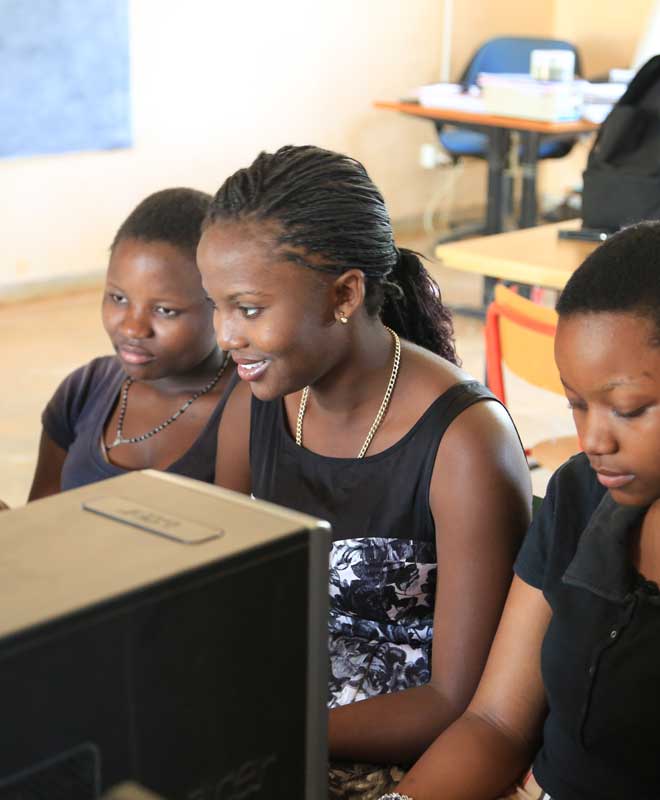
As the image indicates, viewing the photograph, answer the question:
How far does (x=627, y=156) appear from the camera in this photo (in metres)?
2.93

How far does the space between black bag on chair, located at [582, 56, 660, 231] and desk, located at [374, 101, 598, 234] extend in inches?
88.3

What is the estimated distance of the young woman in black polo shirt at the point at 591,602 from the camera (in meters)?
0.99

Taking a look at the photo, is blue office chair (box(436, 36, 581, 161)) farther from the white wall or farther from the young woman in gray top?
the young woman in gray top

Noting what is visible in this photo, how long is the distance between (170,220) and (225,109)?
432cm

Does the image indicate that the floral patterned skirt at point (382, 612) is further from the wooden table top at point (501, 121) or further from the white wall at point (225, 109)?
the white wall at point (225, 109)

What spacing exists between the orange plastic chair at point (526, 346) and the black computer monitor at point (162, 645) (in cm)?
176

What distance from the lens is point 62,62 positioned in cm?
515

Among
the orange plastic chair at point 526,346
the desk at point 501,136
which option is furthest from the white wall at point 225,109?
the orange plastic chair at point 526,346

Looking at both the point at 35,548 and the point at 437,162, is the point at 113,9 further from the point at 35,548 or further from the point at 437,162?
the point at 35,548

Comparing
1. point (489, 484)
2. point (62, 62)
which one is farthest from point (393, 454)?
point (62, 62)

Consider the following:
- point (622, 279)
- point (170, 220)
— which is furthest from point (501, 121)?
point (622, 279)

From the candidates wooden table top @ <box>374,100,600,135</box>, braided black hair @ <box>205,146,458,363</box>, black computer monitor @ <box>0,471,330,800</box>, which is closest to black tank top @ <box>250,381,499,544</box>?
braided black hair @ <box>205,146,458,363</box>

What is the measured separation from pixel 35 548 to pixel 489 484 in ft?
2.57

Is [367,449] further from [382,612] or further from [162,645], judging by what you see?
[162,645]
